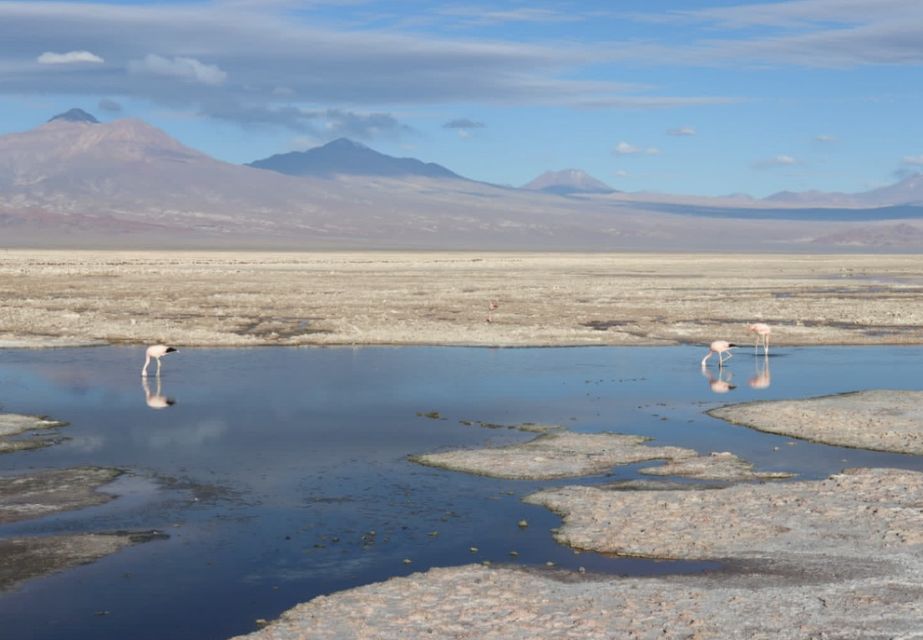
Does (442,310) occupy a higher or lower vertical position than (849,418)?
higher

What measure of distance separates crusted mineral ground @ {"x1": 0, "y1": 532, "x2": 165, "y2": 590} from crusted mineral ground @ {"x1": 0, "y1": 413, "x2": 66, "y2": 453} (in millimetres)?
5496

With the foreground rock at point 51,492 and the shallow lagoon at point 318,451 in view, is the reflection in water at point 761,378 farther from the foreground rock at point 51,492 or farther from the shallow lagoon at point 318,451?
the foreground rock at point 51,492

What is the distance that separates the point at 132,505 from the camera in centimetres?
1530

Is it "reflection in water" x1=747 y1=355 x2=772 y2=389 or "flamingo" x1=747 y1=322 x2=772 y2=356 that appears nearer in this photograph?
"reflection in water" x1=747 y1=355 x2=772 y2=389

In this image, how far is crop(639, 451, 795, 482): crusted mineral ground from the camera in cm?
1681

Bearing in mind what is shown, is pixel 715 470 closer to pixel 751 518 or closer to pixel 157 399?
pixel 751 518

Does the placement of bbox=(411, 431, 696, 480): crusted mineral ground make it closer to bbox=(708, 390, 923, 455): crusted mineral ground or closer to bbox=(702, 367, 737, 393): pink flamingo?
bbox=(708, 390, 923, 455): crusted mineral ground

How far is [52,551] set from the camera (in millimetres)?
13219

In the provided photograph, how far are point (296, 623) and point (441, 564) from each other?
2.26 metres

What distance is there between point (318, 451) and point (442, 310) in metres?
26.8

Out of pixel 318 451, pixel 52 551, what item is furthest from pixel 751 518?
pixel 52 551

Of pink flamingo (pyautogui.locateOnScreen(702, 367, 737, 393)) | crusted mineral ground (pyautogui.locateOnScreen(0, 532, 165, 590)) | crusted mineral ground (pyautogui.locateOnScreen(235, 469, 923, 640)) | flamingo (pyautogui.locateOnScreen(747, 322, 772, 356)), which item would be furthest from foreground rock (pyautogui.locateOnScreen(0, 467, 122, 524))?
flamingo (pyautogui.locateOnScreen(747, 322, 772, 356))

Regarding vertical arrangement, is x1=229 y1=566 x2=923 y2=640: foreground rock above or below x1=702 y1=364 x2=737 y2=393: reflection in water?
below

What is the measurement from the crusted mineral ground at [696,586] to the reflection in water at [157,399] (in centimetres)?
1023
